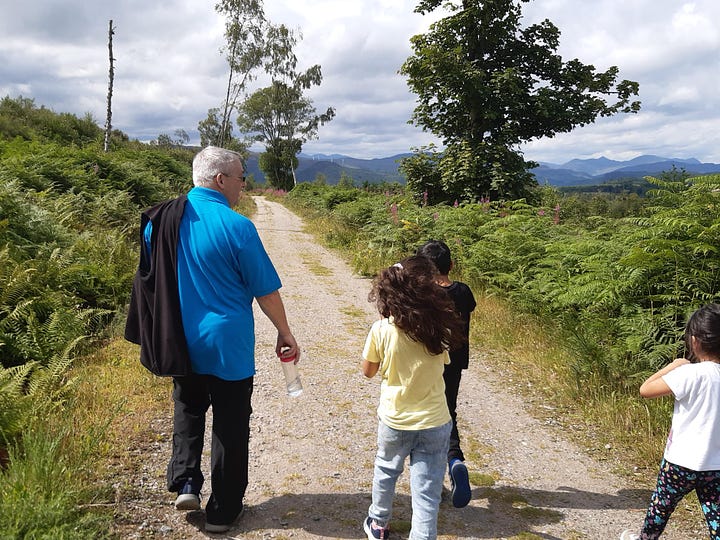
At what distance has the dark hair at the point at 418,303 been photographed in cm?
244

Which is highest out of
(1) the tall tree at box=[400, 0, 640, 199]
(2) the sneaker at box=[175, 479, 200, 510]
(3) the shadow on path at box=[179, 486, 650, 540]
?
(1) the tall tree at box=[400, 0, 640, 199]

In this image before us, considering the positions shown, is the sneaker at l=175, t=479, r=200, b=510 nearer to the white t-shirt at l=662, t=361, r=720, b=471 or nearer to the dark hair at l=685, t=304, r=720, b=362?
the white t-shirt at l=662, t=361, r=720, b=471

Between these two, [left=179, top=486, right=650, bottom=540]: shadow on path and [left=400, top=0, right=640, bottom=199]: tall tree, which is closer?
[left=179, top=486, right=650, bottom=540]: shadow on path

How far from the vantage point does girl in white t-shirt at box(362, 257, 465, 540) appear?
8.05 ft

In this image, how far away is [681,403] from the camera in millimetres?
2480

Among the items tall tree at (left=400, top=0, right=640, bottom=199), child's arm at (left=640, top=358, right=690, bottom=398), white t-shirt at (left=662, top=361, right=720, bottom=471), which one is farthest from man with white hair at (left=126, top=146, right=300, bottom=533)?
tall tree at (left=400, top=0, right=640, bottom=199)

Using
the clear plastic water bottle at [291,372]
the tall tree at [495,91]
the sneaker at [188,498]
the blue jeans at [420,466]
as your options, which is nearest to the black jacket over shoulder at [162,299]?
the clear plastic water bottle at [291,372]

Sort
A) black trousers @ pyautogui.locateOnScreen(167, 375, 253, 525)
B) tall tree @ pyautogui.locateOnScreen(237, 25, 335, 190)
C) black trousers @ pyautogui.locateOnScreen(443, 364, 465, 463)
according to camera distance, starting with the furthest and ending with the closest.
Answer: tall tree @ pyautogui.locateOnScreen(237, 25, 335, 190) → black trousers @ pyautogui.locateOnScreen(443, 364, 465, 463) → black trousers @ pyautogui.locateOnScreen(167, 375, 253, 525)

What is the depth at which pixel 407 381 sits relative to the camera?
8.29ft

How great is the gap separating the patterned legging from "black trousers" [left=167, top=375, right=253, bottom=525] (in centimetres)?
231

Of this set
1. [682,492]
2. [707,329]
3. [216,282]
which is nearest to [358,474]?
[216,282]

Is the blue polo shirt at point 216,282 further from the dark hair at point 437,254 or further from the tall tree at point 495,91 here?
the tall tree at point 495,91

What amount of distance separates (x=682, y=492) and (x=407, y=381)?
5.10 feet

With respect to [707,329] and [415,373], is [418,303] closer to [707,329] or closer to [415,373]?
[415,373]
